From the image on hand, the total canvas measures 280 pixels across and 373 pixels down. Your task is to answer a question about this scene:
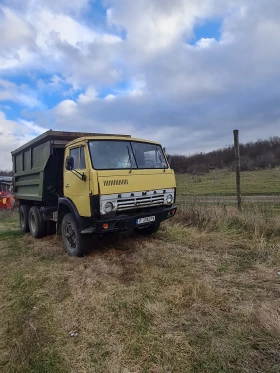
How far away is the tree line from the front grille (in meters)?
29.1

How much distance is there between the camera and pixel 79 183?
5086 millimetres

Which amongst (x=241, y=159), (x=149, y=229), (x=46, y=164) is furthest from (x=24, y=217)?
(x=241, y=159)

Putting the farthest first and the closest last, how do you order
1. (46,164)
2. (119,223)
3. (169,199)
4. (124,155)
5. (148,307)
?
(46,164), (169,199), (124,155), (119,223), (148,307)

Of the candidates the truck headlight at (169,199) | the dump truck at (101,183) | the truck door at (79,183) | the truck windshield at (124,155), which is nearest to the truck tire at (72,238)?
the dump truck at (101,183)

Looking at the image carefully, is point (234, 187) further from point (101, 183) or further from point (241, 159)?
point (241, 159)

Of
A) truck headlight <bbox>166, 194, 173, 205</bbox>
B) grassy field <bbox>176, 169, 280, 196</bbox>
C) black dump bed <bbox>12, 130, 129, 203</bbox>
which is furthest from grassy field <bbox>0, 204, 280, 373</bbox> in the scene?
grassy field <bbox>176, 169, 280, 196</bbox>

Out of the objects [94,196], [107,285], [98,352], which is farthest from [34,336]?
[94,196]

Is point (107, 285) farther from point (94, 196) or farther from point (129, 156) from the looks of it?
point (129, 156)

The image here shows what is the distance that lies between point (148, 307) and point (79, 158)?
3076mm

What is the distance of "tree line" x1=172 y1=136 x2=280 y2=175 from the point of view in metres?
35.7

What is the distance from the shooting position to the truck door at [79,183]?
4832 mm

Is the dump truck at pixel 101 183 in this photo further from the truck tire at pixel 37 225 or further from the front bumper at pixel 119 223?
the truck tire at pixel 37 225

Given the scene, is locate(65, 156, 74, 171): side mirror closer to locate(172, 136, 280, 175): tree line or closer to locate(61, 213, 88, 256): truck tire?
locate(61, 213, 88, 256): truck tire

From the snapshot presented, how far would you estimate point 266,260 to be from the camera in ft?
14.8
